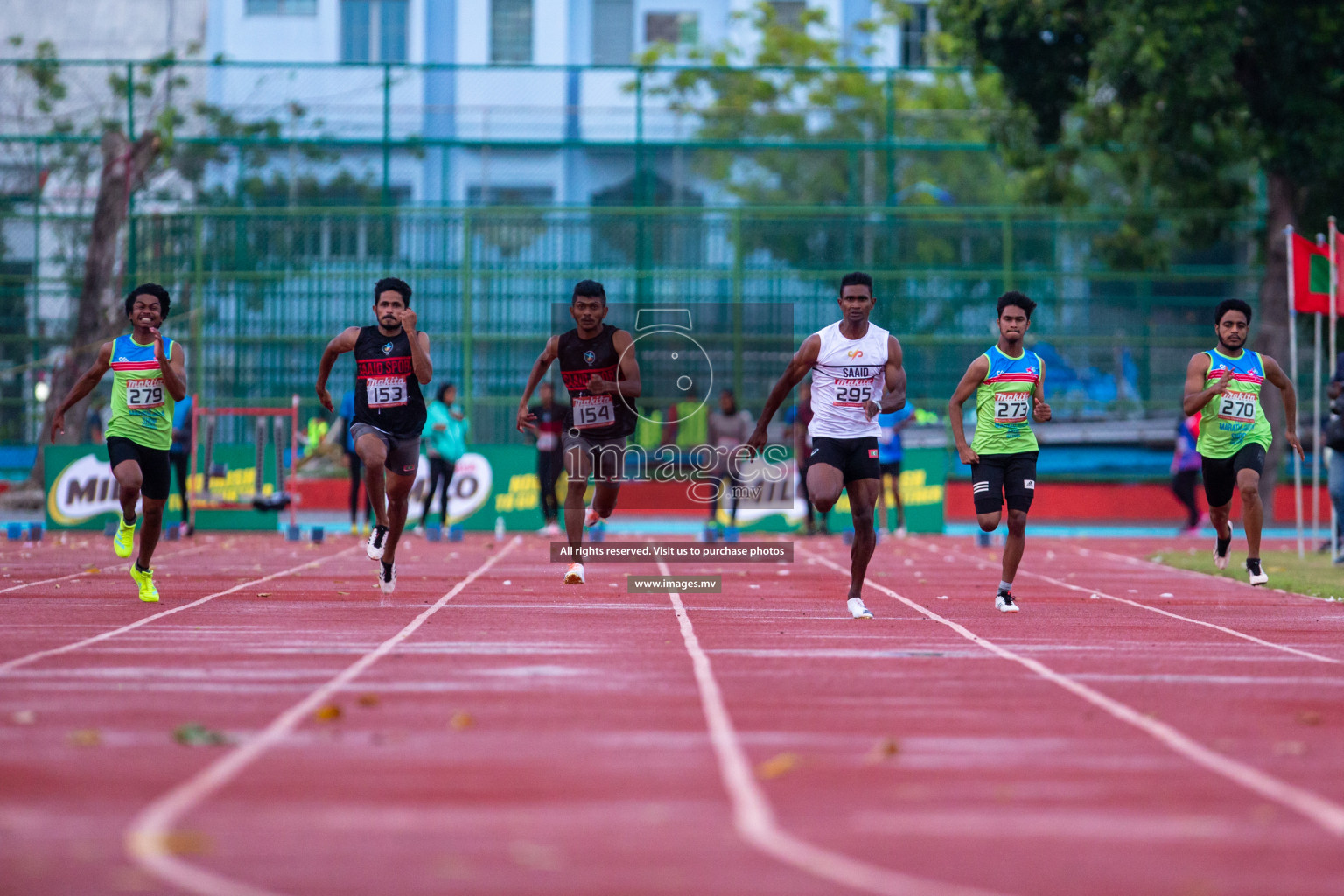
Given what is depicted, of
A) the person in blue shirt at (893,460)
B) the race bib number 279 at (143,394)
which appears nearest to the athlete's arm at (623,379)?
the race bib number 279 at (143,394)

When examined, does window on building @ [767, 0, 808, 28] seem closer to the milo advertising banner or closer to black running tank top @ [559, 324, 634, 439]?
the milo advertising banner

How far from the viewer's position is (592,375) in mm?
11711

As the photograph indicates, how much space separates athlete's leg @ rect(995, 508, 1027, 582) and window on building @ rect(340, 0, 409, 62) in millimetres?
39542

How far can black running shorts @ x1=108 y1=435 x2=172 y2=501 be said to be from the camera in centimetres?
1165

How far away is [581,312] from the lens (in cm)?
1161

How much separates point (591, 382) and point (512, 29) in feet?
130

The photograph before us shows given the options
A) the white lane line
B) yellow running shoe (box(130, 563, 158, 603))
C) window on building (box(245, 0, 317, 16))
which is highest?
window on building (box(245, 0, 317, 16))

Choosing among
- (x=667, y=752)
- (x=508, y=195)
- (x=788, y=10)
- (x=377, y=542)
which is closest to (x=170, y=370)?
(x=377, y=542)

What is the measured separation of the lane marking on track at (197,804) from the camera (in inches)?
165

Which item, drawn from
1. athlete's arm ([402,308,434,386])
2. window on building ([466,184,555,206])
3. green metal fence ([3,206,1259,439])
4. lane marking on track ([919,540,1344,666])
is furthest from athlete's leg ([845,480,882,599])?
window on building ([466,184,555,206])

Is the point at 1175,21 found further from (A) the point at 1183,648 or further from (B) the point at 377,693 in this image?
(B) the point at 377,693

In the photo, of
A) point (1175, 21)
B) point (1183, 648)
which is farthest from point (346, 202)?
point (1183, 648)

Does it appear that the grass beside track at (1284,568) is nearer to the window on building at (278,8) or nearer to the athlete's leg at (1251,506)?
the athlete's leg at (1251,506)

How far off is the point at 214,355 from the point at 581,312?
15959 mm
